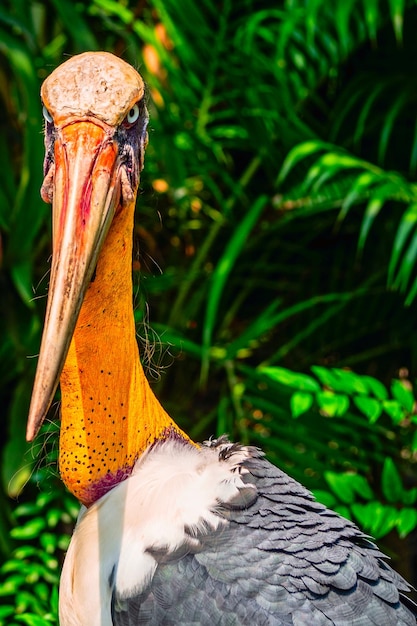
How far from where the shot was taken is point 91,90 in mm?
1219

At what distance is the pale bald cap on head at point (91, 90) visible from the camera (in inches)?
47.7

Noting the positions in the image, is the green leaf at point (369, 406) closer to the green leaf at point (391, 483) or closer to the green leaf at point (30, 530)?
the green leaf at point (391, 483)

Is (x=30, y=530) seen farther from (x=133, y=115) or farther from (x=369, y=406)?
(x=133, y=115)

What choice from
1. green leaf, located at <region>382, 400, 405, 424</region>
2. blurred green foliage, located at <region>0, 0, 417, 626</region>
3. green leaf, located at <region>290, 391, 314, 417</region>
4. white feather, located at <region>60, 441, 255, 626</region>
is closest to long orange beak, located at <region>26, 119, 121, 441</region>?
white feather, located at <region>60, 441, 255, 626</region>

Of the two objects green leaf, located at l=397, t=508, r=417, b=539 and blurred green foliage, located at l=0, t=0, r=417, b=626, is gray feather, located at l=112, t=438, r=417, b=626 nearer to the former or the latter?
green leaf, located at l=397, t=508, r=417, b=539

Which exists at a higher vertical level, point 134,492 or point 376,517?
point 134,492

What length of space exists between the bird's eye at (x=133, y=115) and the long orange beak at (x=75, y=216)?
0.19ft

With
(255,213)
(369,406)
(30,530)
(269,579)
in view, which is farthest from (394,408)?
(255,213)

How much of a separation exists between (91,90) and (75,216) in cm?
18

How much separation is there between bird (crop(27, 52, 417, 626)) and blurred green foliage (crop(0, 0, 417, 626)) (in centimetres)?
106

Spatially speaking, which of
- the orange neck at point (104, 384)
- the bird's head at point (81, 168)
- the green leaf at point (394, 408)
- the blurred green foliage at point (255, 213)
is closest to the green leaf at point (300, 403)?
the green leaf at point (394, 408)

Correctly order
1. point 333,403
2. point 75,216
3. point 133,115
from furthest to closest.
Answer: point 333,403 → point 133,115 → point 75,216

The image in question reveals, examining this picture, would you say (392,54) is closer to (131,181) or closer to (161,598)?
(131,181)

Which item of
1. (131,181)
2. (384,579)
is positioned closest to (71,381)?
(131,181)
